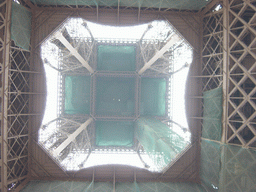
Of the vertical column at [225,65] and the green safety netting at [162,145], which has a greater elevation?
the vertical column at [225,65]

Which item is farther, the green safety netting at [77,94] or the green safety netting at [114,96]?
the green safety netting at [114,96]

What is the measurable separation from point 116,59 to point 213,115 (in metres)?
14.4

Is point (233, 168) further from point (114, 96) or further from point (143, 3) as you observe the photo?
point (114, 96)

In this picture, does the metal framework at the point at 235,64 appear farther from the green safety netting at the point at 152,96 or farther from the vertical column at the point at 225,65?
the green safety netting at the point at 152,96

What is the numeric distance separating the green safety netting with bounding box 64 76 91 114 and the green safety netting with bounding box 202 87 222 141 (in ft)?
48.0

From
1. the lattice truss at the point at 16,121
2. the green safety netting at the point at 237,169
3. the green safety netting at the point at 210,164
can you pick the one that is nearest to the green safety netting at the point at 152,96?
the green safety netting at the point at 210,164

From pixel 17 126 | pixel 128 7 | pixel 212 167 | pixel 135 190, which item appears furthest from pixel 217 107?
pixel 17 126

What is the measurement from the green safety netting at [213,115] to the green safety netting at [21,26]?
1549 centimetres

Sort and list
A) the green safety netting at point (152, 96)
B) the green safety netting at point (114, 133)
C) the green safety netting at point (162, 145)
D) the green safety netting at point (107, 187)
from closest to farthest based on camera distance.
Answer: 1. the green safety netting at point (162, 145)
2. the green safety netting at point (107, 187)
3. the green safety netting at point (152, 96)
4. the green safety netting at point (114, 133)

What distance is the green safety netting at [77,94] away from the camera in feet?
70.6

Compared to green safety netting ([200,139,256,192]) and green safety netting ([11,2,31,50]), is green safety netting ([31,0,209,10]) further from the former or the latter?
green safety netting ([200,139,256,192])

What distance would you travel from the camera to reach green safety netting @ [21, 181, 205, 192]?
47.2 feet

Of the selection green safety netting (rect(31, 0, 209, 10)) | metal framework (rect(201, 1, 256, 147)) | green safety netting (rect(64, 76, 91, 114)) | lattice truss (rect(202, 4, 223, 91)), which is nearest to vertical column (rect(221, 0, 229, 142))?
metal framework (rect(201, 1, 256, 147))

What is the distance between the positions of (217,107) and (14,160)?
17395 millimetres
